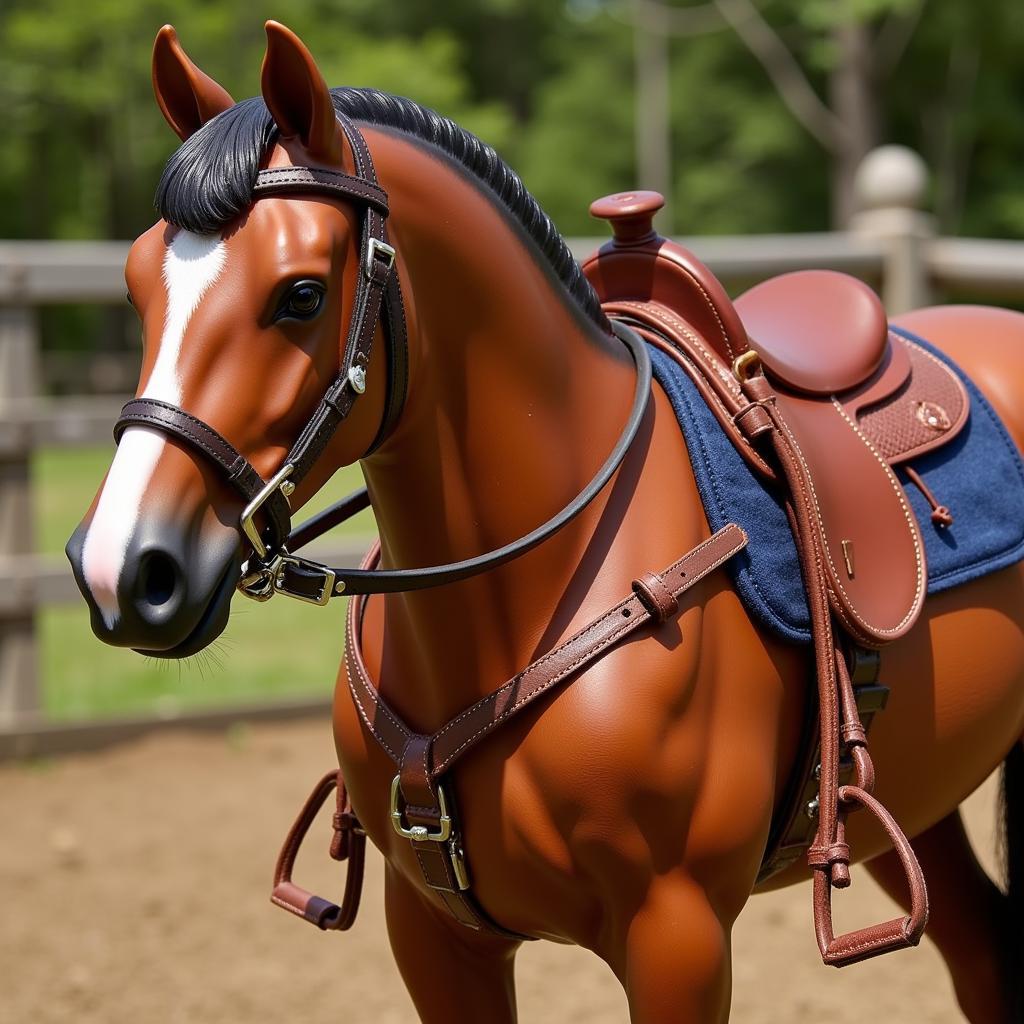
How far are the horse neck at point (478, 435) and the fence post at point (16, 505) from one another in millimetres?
3451

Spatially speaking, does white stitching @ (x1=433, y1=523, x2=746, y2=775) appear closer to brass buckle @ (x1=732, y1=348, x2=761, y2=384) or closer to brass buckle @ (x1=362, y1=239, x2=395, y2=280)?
brass buckle @ (x1=732, y1=348, x2=761, y2=384)

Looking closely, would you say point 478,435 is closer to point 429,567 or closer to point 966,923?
point 429,567

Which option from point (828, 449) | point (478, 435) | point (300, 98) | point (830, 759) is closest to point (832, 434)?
point (828, 449)

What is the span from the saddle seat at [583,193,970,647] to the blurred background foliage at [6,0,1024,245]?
1543 centimetres

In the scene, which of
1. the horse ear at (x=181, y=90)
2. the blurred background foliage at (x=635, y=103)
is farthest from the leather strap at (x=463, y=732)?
the blurred background foliage at (x=635, y=103)

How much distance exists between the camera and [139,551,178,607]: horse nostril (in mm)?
1396

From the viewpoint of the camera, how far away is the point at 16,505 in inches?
192

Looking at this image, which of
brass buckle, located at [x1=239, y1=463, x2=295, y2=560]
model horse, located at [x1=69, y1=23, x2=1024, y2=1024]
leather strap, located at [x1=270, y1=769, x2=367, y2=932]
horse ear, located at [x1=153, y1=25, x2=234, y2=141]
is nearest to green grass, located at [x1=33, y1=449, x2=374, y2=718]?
leather strap, located at [x1=270, y1=769, x2=367, y2=932]

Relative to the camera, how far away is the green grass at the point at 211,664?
566cm

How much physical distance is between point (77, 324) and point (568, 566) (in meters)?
31.2

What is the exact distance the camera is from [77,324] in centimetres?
3097

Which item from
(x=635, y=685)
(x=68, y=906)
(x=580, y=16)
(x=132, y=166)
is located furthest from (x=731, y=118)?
(x=635, y=685)

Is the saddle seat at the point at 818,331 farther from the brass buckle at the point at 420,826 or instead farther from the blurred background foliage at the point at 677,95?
the blurred background foliage at the point at 677,95

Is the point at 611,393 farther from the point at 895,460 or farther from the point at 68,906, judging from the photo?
the point at 68,906
